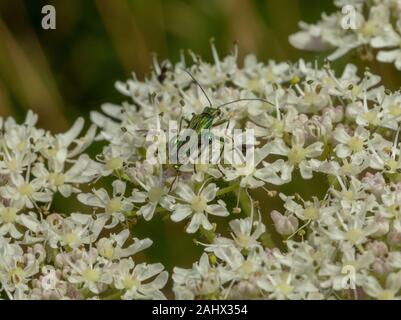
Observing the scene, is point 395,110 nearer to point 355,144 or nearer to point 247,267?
point 355,144

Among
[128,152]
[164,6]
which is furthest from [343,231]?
[164,6]

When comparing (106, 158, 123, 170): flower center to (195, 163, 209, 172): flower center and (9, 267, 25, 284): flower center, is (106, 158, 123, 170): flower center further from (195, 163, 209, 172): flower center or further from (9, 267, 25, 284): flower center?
(9, 267, 25, 284): flower center

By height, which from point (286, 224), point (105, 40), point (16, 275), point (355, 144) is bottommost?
point (16, 275)

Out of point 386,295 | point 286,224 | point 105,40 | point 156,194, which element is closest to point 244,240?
point 286,224

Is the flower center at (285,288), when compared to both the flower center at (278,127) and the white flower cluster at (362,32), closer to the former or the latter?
the flower center at (278,127)

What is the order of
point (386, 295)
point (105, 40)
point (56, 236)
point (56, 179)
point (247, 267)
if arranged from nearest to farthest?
point (386, 295)
point (247, 267)
point (56, 236)
point (56, 179)
point (105, 40)

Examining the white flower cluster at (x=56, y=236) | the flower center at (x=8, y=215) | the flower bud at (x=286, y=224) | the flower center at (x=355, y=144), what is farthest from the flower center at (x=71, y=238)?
the flower center at (x=355, y=144)
